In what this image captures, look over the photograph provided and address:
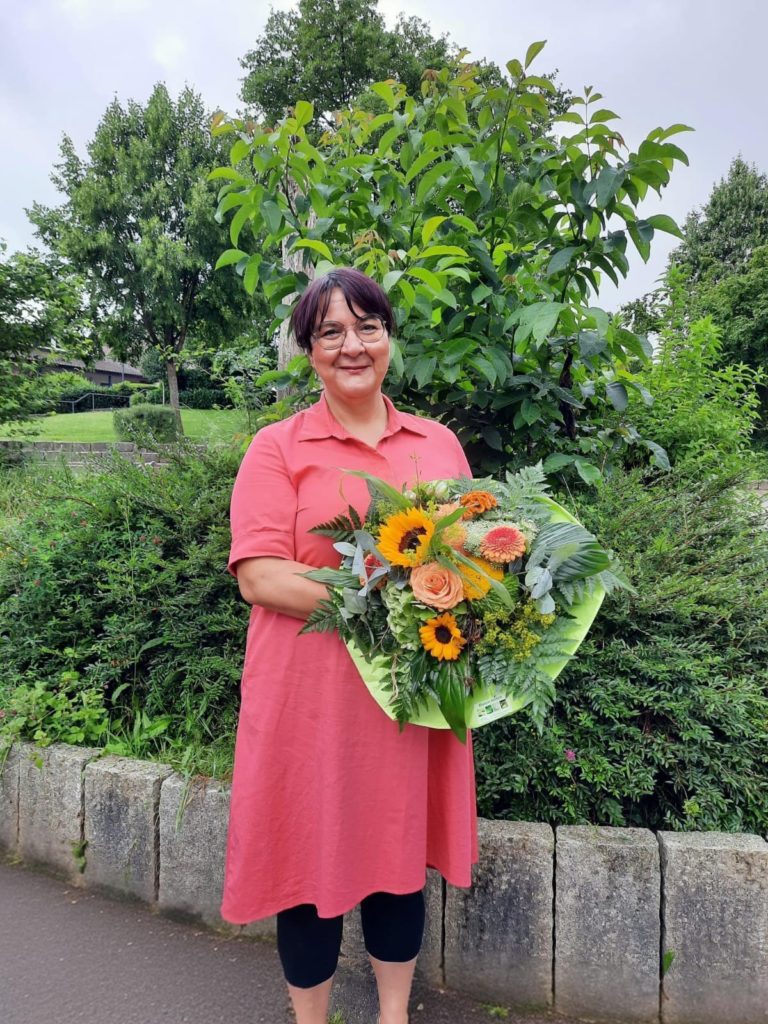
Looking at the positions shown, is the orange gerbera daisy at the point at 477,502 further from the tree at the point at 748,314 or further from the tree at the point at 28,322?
the tree at the point at 748,314

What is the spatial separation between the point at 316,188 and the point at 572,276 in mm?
1031

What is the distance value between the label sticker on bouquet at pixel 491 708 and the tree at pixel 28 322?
9.30 m

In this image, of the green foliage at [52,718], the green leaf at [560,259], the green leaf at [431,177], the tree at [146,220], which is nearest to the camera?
the green leaf at [560,259]

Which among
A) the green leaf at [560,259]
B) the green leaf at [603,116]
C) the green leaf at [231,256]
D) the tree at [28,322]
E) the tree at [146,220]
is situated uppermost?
the tree at [146,220]

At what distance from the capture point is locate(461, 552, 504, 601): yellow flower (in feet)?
4.27

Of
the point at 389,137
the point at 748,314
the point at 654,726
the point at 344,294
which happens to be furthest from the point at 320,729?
the point at 748,314

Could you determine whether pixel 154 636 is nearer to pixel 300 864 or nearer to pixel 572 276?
pixel 300 864

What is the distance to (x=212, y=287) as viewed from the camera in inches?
925

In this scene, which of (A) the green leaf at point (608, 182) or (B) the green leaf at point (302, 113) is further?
(B) the green leaf at point (302, 113)

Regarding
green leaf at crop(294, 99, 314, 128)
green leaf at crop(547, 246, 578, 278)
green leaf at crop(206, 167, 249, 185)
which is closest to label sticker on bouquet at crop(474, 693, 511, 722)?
green leaf at crop(547, 246, 578, 278)

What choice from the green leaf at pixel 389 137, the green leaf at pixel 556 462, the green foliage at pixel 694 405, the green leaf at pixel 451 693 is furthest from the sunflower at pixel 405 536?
the green foliage at pixel 694 405

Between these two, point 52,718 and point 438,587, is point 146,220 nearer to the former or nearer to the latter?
point 52,718

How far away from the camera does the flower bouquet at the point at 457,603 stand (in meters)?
1.30

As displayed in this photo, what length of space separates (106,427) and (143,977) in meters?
24.4
